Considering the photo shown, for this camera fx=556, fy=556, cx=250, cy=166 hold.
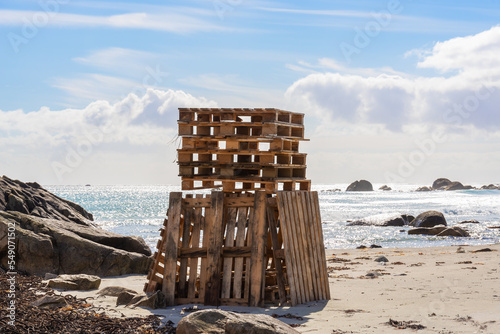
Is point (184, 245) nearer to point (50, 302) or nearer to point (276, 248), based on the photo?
point (276, 248)

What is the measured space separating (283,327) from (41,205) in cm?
1205

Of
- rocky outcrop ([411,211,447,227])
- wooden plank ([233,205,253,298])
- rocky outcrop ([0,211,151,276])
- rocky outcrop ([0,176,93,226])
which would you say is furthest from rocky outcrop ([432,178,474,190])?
wooden plank ([233,205,253,298])

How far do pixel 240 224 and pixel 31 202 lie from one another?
8.52 meters

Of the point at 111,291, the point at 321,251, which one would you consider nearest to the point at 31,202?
the point at 111,291

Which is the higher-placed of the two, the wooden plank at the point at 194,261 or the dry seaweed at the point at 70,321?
the wooden plank at the point at 194,261

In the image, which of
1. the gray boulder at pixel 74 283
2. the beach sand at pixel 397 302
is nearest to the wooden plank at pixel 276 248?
the beach sand at pixel 397 302

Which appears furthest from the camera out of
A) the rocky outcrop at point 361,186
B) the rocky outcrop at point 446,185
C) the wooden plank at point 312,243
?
the rocky outcrop at point 361,186

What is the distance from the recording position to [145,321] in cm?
884

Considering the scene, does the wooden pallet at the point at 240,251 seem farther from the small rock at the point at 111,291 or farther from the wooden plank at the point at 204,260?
the small rock at the point at 111,291

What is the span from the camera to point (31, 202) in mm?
16500

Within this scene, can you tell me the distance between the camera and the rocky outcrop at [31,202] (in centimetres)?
1555

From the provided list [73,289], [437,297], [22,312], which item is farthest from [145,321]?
[437,297]

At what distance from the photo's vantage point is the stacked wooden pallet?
11148mm

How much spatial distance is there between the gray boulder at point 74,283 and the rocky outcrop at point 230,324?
14.6 ft
